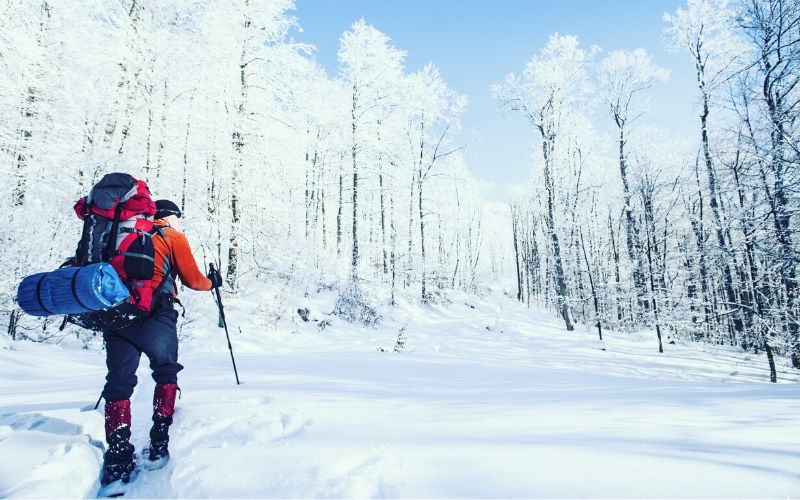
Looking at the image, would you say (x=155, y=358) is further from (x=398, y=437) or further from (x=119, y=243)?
(x=398, y=437)

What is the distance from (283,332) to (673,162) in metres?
21.7

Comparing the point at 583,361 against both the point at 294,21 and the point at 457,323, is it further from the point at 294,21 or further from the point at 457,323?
the point at 294,21

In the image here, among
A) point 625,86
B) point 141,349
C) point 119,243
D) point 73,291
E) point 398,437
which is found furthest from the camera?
point 625,86

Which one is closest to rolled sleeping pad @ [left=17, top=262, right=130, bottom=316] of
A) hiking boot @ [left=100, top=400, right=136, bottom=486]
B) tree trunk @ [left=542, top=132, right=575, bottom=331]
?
hiking boot @ [left=100, top=400, right=136, bottom=486]

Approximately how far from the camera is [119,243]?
251 centimetres

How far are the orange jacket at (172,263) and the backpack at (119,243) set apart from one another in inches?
5.2

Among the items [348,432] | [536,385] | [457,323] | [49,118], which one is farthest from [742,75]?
[49,118]

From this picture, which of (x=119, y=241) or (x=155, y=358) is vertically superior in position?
(x=119, y=241)

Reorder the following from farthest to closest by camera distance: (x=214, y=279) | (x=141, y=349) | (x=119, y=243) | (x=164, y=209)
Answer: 1. (x=214, y=279)
2. (x=164, y=209)
3. (x=141, y=349)
4. (x=119, y=243)

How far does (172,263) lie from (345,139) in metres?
16.7

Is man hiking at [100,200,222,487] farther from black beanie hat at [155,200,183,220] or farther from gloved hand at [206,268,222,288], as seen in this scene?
gloved hand at [206,268,222,288]

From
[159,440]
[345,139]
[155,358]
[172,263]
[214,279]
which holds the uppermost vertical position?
[345,139]

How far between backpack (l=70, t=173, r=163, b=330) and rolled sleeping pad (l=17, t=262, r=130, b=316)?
0.89 ft

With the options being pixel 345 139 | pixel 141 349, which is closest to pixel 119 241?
pixel 141 349
